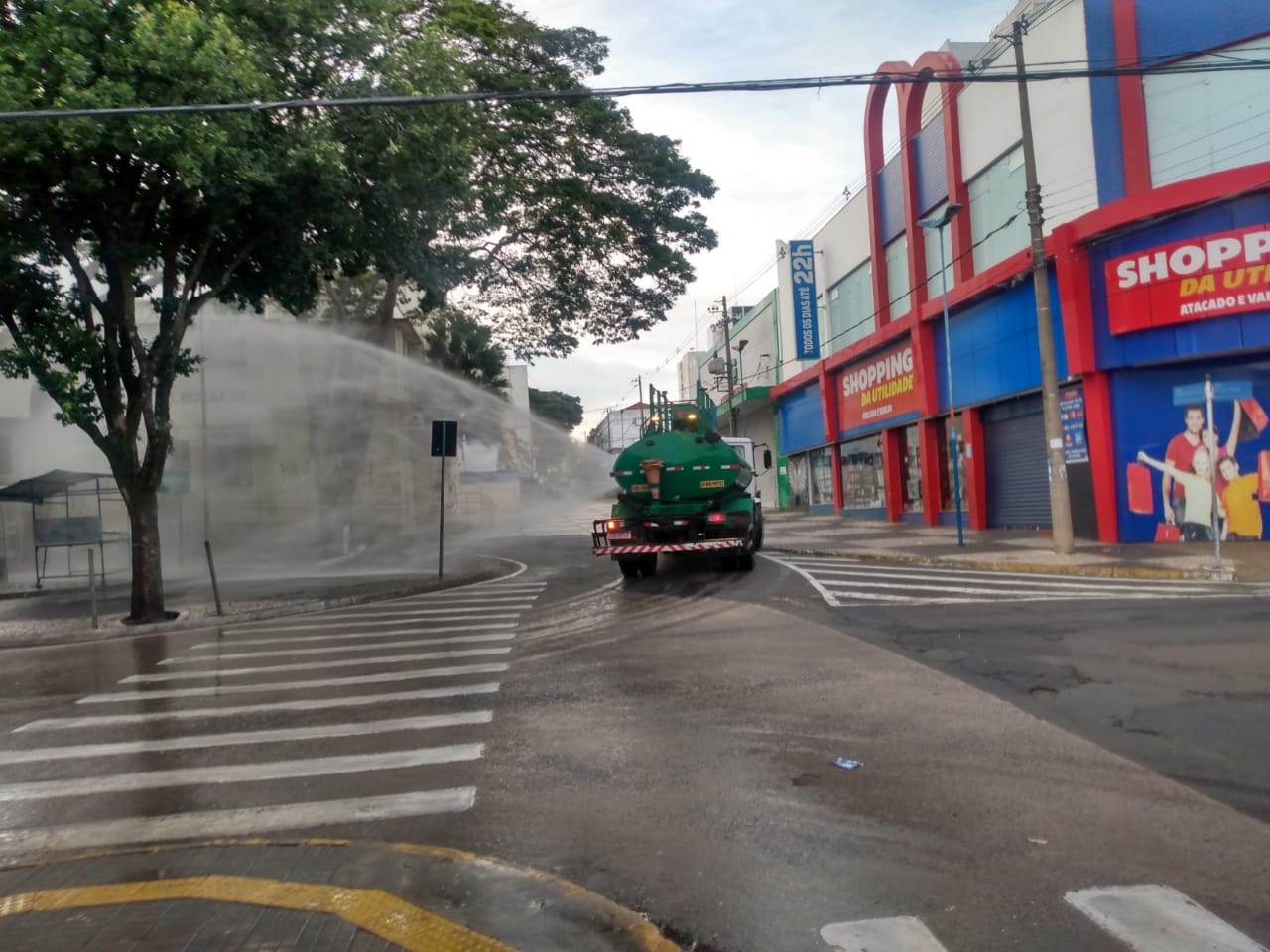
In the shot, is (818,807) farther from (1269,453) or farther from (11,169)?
(1269,453)

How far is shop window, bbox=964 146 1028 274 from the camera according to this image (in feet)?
74.9

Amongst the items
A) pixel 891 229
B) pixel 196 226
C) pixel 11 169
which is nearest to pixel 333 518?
pixel 196 226

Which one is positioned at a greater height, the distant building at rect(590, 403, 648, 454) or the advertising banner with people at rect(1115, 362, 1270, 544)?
the distant building at rect(590, 403, 648, 454)

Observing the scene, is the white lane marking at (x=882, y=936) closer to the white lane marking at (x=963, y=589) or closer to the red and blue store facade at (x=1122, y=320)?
the white lane marking at (x=963, y=589)

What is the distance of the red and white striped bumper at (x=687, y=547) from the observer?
16.1 m

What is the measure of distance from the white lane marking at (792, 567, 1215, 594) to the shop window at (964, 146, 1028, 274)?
1003cm

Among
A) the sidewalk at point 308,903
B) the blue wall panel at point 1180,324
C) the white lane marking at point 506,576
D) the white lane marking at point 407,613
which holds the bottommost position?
the sidewalk at point 308,903

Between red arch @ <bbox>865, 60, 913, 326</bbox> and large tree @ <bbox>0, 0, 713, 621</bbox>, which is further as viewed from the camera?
red arch @ <bbox>865, 60, 913, 326</bbox>

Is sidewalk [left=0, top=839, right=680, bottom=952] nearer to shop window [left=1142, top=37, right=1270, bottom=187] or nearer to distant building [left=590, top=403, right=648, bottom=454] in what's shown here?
shop window [left=1142, top=37, right=1270, bottom=187]

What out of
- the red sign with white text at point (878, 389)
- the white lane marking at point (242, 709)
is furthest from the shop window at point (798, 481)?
the white lane marking at point (242, 709)

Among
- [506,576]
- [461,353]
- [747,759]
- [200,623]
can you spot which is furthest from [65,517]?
[747,759]

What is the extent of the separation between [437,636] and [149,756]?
16.0 ft

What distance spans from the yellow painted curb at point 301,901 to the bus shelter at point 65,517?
15269 mm

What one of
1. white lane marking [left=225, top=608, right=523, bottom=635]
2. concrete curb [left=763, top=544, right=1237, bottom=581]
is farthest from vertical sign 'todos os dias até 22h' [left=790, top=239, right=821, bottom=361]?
white lane marking [left=225, top=608, right=523, bottom=635]
